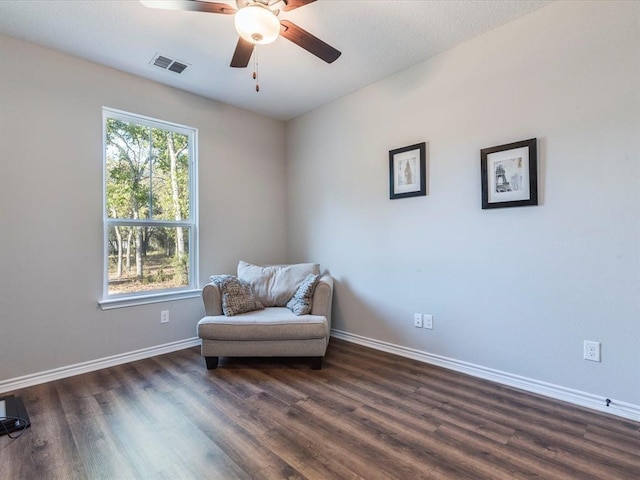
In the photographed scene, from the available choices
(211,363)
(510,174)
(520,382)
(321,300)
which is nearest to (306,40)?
(510,174)

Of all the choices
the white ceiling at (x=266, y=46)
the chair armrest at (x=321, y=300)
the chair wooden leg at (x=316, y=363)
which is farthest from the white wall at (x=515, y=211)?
the chair wooden leg at (x=316, y=363)

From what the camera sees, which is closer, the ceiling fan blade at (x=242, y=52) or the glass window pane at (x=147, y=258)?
the ceiling fan blade at (x=242, y=52)

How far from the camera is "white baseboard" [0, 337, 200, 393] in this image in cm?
241

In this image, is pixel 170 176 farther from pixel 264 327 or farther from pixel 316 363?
pixel 316 363

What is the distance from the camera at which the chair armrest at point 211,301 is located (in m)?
2.93

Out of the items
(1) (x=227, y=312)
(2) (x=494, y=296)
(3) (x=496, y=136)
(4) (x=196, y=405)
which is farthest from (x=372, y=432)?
(3) (x=496, y=136)

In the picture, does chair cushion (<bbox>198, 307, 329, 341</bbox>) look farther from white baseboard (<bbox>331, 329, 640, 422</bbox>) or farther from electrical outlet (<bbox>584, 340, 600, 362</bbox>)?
electrical outlet (<bbox>584, 340, 600, 362</bbox>)

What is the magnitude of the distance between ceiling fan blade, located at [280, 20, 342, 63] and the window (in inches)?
73.0

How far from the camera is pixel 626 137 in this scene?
1937 millimetres

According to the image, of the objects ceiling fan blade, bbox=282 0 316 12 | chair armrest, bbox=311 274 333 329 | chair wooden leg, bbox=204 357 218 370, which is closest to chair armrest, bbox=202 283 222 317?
chair wooden leg, bbox=204 357 218 370

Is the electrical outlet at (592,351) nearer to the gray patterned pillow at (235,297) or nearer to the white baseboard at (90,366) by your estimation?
the gray patterned pillow at (235,297)

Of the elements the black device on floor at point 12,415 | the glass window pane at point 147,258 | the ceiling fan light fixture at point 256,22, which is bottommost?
the black device on floor at point 12,415

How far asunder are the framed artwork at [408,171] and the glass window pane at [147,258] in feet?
7.05

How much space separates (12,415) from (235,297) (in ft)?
5.20
